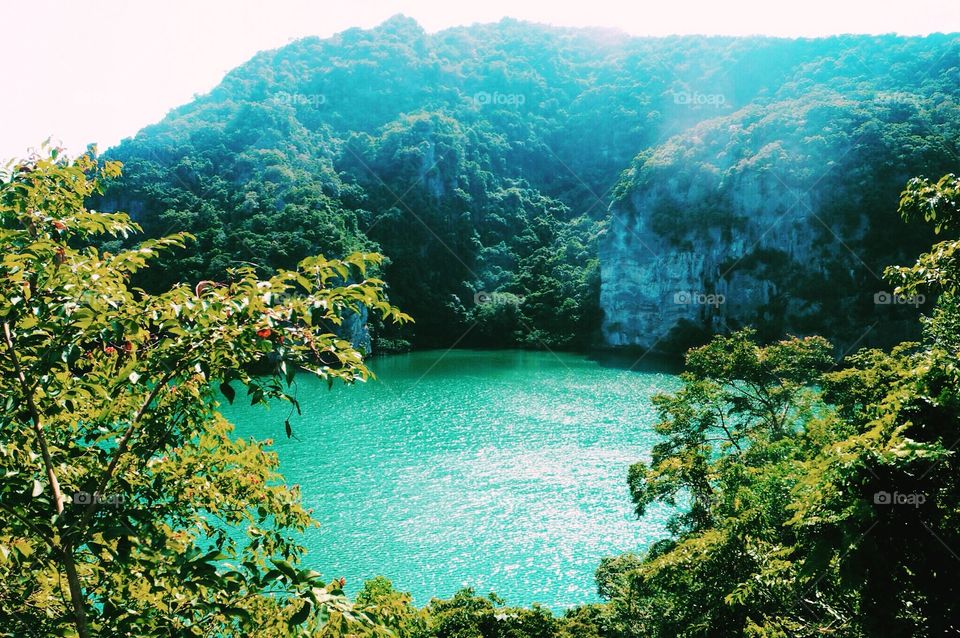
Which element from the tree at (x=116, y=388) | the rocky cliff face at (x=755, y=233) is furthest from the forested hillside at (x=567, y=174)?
the tree at (x=116, y=388)

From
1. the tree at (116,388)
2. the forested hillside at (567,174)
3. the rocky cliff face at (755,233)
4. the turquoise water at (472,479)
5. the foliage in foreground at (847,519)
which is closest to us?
the tree at (116,388)

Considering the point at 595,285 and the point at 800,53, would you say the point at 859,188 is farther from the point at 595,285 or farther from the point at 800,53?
the point at 800,53

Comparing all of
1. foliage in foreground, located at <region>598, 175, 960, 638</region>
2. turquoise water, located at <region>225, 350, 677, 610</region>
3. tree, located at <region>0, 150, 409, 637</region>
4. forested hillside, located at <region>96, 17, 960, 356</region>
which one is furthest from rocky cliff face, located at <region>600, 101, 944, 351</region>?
tree, located at <region>0, 150, 409, 637</region>

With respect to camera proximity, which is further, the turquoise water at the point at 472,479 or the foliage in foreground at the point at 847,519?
the turquoise water at the point at 472,479

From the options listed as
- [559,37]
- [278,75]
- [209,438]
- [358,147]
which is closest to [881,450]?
[209,438]

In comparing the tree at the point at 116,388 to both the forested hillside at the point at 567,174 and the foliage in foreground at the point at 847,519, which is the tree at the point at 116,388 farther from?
the forested hillside at the point at 567,174

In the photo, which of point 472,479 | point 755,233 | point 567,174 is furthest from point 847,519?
point 567,174
